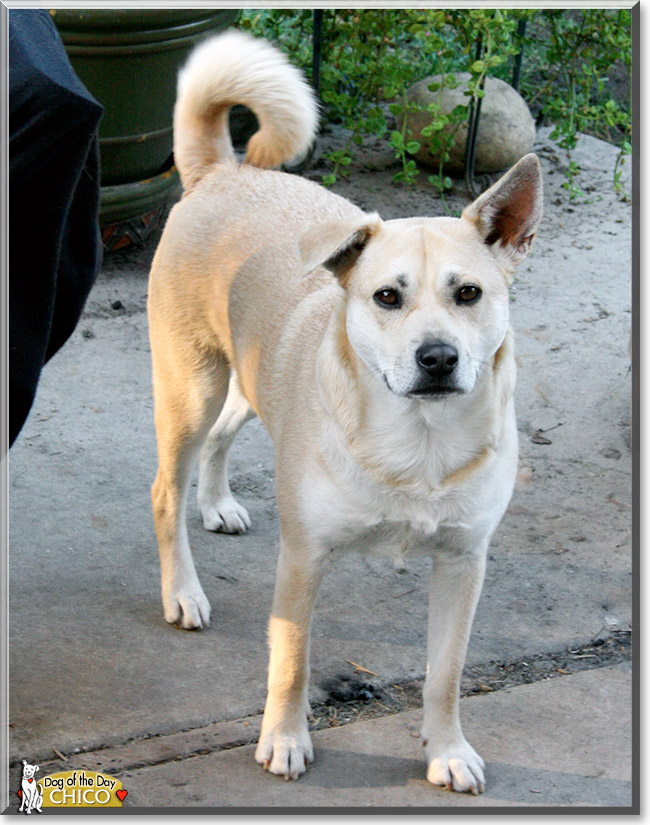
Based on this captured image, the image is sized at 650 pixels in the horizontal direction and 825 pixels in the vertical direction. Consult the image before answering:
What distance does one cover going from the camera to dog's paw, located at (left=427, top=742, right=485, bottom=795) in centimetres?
267

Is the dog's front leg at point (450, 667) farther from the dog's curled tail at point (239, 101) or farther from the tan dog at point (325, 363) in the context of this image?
the dog's curled tail at point (239, 101)

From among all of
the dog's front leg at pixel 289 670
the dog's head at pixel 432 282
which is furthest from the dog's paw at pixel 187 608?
the dog's head at pixel 432 282

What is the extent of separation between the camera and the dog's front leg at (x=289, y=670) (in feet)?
8.64

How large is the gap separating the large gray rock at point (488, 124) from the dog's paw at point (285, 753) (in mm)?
4214

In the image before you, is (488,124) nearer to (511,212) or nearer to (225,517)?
(225,517)

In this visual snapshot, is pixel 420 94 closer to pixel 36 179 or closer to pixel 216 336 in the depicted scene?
pixel 216 336

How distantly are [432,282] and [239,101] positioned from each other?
113 centimetres

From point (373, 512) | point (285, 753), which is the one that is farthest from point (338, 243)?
point (285, 753)

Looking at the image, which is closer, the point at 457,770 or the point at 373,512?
the point at 373,512

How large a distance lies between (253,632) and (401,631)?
479mm

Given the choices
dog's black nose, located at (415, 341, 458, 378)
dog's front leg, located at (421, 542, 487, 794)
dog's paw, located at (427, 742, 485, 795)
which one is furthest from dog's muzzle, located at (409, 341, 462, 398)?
dog's paw, located at (427, 742, 485, 795)

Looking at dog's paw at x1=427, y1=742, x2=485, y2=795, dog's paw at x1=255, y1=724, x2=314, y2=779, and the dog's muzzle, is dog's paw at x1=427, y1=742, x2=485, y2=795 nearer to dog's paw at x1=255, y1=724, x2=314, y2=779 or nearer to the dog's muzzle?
dog's paw at x1=255, y1=724, x2=314, y2=779

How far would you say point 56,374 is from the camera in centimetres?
458

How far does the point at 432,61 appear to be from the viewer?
6.69 meters
